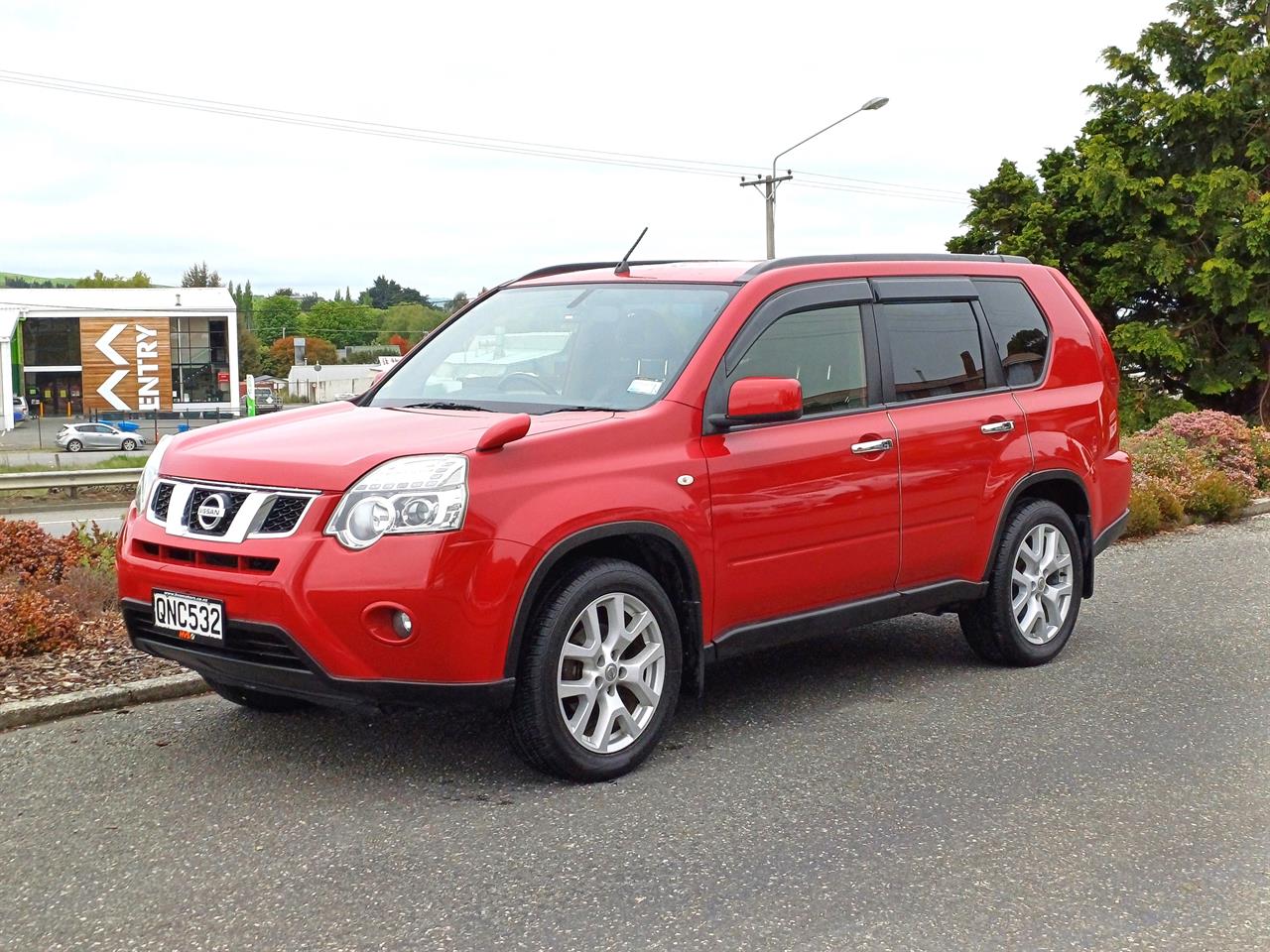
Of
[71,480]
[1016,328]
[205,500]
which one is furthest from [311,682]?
[71,480]

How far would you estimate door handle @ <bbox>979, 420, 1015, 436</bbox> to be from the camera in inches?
254

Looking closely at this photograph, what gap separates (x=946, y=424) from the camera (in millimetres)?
6281

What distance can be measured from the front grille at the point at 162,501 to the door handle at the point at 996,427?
11.5 feet

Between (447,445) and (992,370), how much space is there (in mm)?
3026

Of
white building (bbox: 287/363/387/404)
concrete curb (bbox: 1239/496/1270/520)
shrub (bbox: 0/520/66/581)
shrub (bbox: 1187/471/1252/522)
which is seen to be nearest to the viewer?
shrub (bbox: 0/520/66/581)

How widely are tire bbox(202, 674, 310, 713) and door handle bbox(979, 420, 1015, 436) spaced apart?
126 inches

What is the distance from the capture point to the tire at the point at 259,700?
5.78 meters

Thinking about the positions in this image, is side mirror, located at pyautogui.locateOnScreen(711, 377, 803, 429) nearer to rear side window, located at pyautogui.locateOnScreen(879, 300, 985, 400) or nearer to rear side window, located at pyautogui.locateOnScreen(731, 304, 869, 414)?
rear side window, located at pyautogui.locateOnScreen(731, 304, 869, 414)

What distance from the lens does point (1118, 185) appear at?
2877 centimetres

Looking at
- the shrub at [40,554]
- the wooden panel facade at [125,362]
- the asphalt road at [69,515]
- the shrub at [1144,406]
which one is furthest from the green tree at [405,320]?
the shrub at [40,554]

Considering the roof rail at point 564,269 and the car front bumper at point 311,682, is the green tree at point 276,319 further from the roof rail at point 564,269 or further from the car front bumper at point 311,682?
the car front bumper at point 311,682

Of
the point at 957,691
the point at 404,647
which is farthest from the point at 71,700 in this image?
the point at 957,691

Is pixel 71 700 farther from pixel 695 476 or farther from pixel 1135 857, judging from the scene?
pixel 1135 857

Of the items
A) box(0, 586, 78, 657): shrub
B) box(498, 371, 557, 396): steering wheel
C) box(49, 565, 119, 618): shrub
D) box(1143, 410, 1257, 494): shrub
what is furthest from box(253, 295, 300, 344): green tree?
box(498, 371, 557, 396): steering wheel
